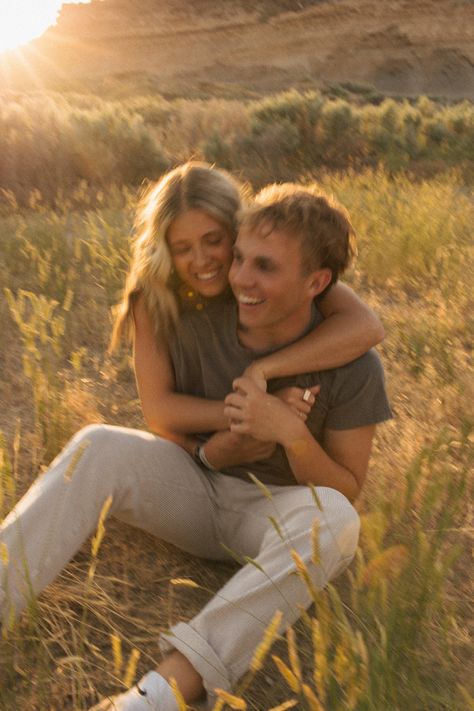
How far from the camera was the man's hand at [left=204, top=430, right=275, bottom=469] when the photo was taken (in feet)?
7.48

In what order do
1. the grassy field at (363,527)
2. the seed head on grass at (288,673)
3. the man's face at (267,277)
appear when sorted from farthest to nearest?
the man's face at (267,277) < the grassy field at (363,527) < the seed head on grass at (288,673)

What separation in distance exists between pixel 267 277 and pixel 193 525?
745 millimetres

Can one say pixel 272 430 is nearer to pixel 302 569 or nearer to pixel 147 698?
pixel 147 698

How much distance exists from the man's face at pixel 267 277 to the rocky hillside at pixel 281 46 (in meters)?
33.2

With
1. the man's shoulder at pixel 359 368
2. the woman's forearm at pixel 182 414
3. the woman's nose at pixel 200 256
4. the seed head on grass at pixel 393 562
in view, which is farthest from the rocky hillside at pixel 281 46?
the seed head on grass at pixel 393 562

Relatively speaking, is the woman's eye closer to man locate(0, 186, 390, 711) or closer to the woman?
the woman

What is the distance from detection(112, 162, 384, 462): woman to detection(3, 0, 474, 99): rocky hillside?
32.9m

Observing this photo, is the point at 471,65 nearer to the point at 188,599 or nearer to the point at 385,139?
the point at 385,139

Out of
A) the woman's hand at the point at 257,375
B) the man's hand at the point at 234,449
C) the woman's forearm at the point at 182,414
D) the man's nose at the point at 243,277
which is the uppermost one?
the man's nose at the point at 243,277

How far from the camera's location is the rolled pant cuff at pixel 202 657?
1.76m

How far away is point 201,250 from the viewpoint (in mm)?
2408

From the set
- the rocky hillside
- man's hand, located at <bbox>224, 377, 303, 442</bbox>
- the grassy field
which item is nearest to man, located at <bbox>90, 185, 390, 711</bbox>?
man's hand, located at <bbox>224, 377, 303, 442</bbox>

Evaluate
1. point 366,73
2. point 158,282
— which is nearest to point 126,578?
point 158,282

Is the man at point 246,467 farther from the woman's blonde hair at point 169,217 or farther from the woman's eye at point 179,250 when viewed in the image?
the woman's eye at point 179,250
